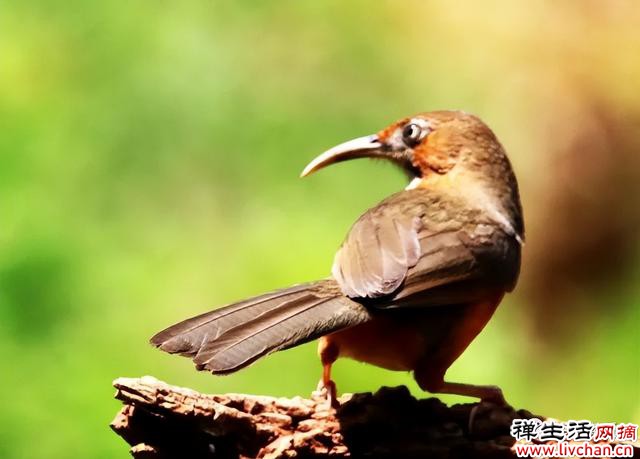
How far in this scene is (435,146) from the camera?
4.11m

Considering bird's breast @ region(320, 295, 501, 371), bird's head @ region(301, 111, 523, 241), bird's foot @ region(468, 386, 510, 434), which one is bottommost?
bird's foot @ region(468, 386, 510, 434)

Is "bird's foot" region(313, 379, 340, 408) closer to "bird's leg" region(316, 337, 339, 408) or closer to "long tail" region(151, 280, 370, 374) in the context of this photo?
"bird's leg" region(316, 337, 339, 408)

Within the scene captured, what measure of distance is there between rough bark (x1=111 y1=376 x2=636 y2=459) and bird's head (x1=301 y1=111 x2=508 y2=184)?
111 centimetres

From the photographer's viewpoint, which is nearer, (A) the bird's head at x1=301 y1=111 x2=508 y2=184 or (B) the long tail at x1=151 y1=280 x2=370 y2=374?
(B) the long tail at x1=151 y1=280 x2=370 y2=374

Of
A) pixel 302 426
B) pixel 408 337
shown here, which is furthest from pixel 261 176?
pixel 302 426

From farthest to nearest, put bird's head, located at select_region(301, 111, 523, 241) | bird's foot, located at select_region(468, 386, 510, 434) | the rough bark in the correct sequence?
bird's head, located at select_region(301, 111, 523, 241) < bird's foot, located at select_region(468, 386, 510, 434) < the rough bark

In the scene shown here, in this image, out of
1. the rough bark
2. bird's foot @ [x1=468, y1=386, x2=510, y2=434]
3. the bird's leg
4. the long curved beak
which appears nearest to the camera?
the rough bark

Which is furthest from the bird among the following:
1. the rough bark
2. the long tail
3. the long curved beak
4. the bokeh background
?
the bokeh background

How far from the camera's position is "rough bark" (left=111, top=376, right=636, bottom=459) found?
10.1 feet

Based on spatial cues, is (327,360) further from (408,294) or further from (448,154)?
(448,154)

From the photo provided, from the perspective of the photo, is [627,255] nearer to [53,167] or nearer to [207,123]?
[207,123]

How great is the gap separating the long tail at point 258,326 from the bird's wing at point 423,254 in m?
0.10

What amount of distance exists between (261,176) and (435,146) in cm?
175

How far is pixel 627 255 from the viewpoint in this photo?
18.7 ft
